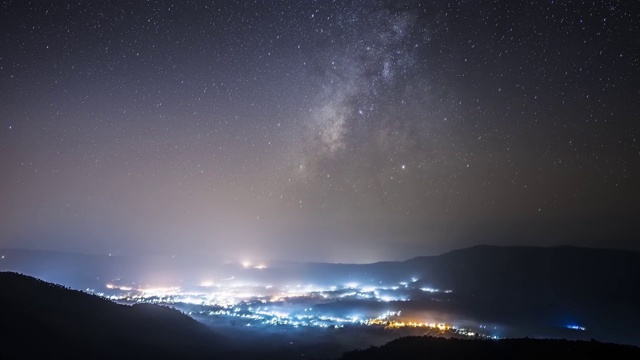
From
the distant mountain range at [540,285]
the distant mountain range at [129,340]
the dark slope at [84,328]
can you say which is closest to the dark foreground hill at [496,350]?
the distant mountain range at [129,340]

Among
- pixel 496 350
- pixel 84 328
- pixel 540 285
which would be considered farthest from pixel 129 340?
pixel 540 285

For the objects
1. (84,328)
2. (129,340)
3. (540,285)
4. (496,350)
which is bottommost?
(129,340)

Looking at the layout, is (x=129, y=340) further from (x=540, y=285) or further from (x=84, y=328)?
(x=540, y=285)

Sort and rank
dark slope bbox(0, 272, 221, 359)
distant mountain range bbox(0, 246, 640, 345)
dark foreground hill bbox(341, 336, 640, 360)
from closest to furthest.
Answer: dark foreground hill bbox(341, 336, 640, 360)
dark slope bbox(0, 272, 221, 359)
distant mountain range bbox(0, 246, 640, 345)

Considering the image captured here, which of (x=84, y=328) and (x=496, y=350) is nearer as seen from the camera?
(x=496, y=350)

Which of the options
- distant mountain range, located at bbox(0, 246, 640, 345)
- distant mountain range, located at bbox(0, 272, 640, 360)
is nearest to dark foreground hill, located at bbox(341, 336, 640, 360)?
distant mountain range, located at bbox(0, 272, 640, 360)

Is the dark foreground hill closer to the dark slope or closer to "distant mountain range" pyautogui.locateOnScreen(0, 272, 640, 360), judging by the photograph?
"distant mountain range" pyautogui.locateOnScreen(0, 272, 640, 360)
